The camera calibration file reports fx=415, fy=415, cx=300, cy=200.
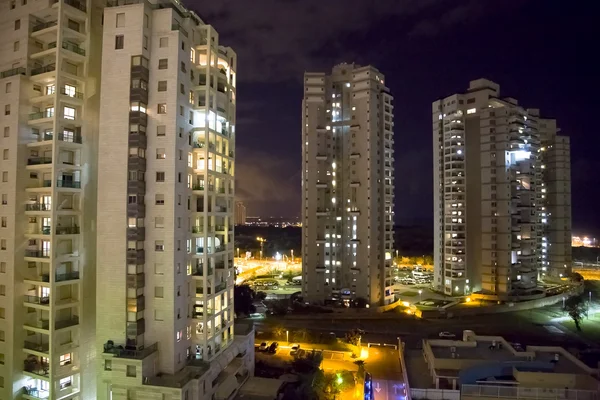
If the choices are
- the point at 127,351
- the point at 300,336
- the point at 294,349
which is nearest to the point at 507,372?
the point at 294,349

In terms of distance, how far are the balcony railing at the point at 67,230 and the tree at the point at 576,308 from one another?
54584mm

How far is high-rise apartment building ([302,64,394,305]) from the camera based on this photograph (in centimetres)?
5866

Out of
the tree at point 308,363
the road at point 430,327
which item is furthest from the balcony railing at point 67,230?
the road at point 430,327

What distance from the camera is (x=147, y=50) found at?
2542 cm

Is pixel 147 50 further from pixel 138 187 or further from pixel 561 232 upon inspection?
pixel 561 232

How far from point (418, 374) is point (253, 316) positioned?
2839 centimetres

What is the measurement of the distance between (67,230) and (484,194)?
59540mm

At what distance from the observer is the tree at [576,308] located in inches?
2013

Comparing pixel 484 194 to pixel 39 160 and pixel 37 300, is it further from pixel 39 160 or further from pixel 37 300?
pixel 37 300

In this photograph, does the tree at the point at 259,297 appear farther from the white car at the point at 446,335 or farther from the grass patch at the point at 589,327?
the grass patch at the point at 589,327

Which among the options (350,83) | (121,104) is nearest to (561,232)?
(350,83)

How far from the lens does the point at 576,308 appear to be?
2116 inches

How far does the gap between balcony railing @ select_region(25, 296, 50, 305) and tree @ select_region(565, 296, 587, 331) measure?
5527 cm

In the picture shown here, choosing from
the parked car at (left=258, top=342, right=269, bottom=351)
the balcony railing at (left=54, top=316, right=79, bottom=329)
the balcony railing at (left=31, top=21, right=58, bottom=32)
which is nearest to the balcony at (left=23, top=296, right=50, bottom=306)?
the balcony railing at (left=54, top=316, right=79, bottom=329)
